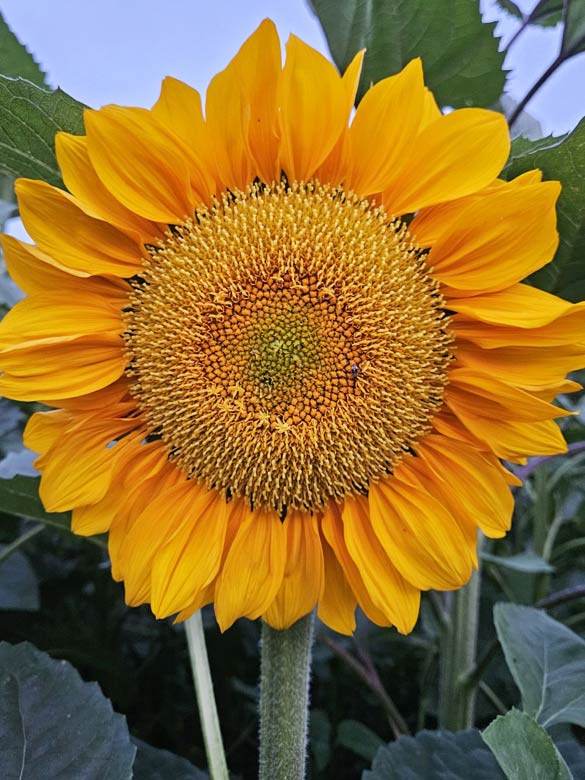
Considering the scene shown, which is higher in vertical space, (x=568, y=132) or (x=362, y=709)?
(x=568, y=132)

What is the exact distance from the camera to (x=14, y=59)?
645mm

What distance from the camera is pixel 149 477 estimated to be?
0.58 meters

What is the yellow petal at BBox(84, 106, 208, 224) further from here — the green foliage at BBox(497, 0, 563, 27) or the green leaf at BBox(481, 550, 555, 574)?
the green leaf at BBox(481, 550, 555, 574)

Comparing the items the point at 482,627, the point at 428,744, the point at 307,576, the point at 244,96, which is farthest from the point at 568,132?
the point at 482,627

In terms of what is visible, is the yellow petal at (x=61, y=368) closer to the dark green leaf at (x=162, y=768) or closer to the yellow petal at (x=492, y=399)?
the yellow petal at (x=492, y=399)

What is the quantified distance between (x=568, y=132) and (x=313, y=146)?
179mm

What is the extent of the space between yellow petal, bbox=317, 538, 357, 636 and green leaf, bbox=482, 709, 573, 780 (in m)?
0.13

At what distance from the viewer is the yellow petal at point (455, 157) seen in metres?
0.50

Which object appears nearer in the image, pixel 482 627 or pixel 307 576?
pixel 307 576

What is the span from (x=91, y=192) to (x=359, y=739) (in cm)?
68

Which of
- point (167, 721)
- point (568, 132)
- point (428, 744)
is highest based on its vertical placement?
point (568, 132)

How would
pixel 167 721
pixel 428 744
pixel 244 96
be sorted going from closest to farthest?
pixel 244 96 → pixel 428 744 → pixel 167 721

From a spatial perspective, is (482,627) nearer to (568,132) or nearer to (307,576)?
(307,576)

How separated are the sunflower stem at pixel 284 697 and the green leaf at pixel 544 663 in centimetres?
20
